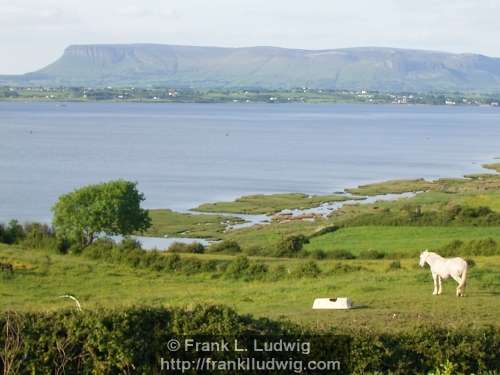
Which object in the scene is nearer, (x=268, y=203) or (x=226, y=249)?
(x=226, y=249)

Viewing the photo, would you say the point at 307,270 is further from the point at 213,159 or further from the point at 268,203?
the point at 213,159

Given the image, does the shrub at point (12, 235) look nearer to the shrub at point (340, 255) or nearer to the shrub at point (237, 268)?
the shrub at point (340, 255)

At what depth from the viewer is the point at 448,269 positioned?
20.5m

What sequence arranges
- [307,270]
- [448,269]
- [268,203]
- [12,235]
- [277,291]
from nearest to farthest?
[448,269] → [277,291] → [307,270] → [12,235] → [268,203]

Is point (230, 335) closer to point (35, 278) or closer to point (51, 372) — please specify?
point (51, 372)

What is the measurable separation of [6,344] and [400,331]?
207 inches

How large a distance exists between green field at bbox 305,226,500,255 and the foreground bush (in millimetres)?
30370

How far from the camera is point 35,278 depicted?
2945cm

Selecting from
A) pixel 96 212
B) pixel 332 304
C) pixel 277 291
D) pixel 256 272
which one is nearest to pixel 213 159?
pixel 96 212

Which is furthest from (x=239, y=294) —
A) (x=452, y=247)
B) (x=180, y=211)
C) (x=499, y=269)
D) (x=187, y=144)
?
(x=187, y=144)

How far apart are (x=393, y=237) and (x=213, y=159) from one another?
233 ft

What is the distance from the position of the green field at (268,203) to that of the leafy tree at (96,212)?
72.2 feet

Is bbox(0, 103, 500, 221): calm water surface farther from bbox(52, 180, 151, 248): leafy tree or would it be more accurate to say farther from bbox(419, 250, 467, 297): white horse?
bbox(419, 250, 467, 297): white horse

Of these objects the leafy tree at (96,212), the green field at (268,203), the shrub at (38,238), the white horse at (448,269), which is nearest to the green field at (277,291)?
the white horse at (448,269)
